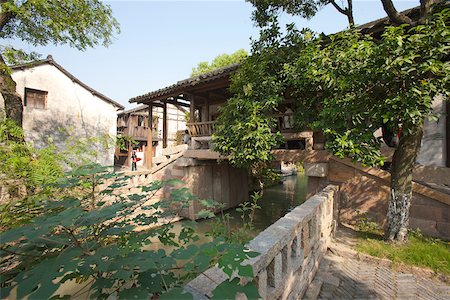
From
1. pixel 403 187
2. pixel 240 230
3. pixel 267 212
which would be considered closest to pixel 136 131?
pixel 267 212

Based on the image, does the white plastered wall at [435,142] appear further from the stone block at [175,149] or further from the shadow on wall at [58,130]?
the shadow on wall at [58,130]

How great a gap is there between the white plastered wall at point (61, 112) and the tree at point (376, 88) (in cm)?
872

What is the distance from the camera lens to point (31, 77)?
11.3m

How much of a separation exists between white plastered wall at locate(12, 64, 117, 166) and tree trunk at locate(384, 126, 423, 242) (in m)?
10.2

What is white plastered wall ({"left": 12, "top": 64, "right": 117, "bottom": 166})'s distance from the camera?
11.2 m

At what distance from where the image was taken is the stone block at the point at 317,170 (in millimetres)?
5492

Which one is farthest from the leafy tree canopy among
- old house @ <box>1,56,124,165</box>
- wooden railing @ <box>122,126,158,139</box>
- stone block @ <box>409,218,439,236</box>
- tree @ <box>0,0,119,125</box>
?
wooden railing @ <box>122,126,158,139</box>

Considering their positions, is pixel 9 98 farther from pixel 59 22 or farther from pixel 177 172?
pixel 177 172

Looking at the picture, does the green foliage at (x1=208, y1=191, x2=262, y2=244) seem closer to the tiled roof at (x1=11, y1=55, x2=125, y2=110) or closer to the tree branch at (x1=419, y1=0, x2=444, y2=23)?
the tree branch at (x1=419, y1=0, x2=444, y2=23)

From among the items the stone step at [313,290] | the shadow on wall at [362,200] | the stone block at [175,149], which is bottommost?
the stone step at [313,290]

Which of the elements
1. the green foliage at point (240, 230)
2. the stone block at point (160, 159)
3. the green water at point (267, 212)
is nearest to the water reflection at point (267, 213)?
the green water at point (267, 212)

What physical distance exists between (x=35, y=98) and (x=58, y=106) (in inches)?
39.7

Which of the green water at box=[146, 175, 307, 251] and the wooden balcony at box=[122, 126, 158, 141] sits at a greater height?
the wooden balcony at box=[122, 126, 158, 141]

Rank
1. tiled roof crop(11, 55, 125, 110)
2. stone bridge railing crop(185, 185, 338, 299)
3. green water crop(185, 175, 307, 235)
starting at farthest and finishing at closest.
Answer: tiled roof crop(11, 55, 125, 110) < green water crop(185, 175, 307, 235) < stone bridge railing crop(185, 185, 338, 299)
